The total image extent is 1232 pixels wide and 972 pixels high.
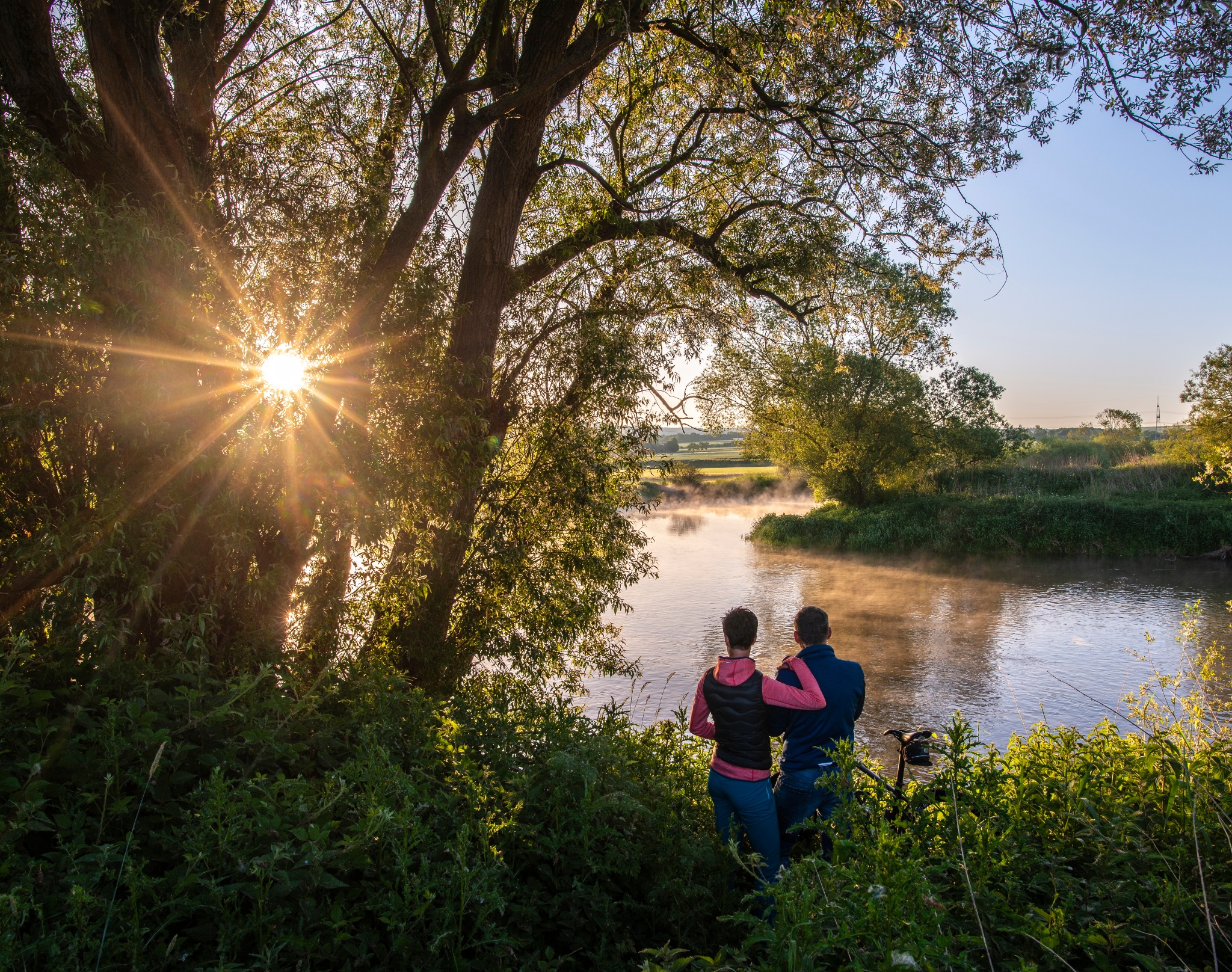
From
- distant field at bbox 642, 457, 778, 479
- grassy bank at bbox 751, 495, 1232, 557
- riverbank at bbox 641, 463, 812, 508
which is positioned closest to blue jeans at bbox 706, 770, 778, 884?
grassy bank at bbox 751, 495, 1232, 557

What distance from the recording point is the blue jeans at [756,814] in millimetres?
3791

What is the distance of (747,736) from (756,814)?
44 cm

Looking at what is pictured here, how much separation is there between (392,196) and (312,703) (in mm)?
5185

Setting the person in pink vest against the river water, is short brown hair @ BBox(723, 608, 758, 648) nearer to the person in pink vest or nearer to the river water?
the person in pink vest

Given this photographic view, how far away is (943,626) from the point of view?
1719 centimetres

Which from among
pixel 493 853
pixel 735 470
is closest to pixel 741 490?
pixel 735 470

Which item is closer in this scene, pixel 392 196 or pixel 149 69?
pixel 149 69

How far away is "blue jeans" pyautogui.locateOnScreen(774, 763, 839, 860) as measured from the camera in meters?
4.09

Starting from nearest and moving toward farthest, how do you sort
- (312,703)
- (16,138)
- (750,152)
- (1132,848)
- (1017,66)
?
(1132,848) → (312,703) → (16,138) → (1017,66) → (750,152)

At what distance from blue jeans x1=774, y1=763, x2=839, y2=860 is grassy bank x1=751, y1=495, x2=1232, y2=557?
26308 mm

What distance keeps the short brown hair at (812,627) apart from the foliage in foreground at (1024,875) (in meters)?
1.20

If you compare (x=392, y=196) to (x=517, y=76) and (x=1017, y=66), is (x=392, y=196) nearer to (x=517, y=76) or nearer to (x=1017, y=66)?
(x=517, y=76)

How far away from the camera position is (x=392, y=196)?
6641 mm

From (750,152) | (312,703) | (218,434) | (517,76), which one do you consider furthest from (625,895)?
(750,152)
